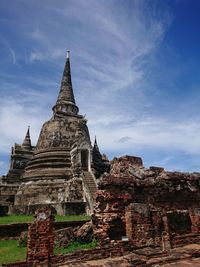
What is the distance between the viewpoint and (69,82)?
35594 mm

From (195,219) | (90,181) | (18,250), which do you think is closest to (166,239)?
(195,219)

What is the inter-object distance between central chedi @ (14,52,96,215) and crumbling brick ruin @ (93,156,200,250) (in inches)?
Answer: 407

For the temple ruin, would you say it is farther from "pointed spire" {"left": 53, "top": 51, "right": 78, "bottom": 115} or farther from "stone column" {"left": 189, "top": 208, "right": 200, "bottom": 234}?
"stone column" {"left": 189, "top": 208, "right": 200, "bottom": 234}

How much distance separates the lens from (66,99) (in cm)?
3303

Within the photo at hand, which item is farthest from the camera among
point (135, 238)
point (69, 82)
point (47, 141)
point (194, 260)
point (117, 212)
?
point (69, 82)

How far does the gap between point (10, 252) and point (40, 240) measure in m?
3.31

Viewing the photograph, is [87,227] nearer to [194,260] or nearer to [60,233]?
[60,233]

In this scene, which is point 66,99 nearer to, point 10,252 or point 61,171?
point 61,171

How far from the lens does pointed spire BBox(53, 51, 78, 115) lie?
32.1m

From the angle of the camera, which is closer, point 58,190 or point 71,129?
point 58,190

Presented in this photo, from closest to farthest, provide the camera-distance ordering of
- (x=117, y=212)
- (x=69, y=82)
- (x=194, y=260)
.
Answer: (x=194, y=260) < (x=117, y=212) < (x=69, y=82)

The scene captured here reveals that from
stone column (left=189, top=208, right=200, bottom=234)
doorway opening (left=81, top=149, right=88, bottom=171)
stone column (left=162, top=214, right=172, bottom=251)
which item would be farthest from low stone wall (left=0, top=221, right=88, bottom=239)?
doorway opening (left=81, top=149, right=88, bottom=171)

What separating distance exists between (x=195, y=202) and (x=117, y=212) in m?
3.45

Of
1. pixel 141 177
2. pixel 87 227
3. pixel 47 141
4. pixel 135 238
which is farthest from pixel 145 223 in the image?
pixel 47 141
